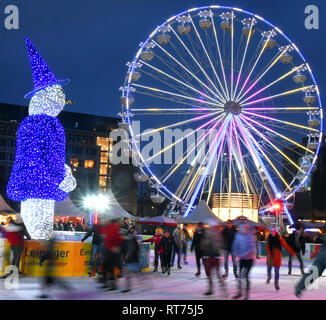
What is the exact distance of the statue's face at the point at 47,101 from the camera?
1806cm

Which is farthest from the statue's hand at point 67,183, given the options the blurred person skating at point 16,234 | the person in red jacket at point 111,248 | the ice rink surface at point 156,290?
the person in red jacket at point 111,248

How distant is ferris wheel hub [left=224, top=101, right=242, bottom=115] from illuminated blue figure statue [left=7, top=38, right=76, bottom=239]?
11.7m

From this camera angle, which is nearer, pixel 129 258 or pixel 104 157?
pixel 129 258

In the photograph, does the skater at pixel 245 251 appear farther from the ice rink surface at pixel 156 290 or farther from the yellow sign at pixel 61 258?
the yellow sign at pixel 61 258

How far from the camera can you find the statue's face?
18.1 m

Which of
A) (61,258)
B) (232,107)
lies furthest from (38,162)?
(232,107)

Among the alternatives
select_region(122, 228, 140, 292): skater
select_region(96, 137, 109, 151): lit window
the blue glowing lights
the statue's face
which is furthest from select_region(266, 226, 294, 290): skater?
select_region(96, 137, 109, 151): lit window

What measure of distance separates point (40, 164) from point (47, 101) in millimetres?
2481

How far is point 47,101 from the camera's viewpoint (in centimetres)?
1808

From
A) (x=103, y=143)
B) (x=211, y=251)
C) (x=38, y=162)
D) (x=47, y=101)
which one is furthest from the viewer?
(x=103, y=143)

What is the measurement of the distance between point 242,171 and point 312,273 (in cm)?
1977

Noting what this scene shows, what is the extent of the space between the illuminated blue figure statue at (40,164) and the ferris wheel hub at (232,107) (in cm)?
1170

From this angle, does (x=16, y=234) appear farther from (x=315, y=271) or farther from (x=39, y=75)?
(x=39, y=75)
